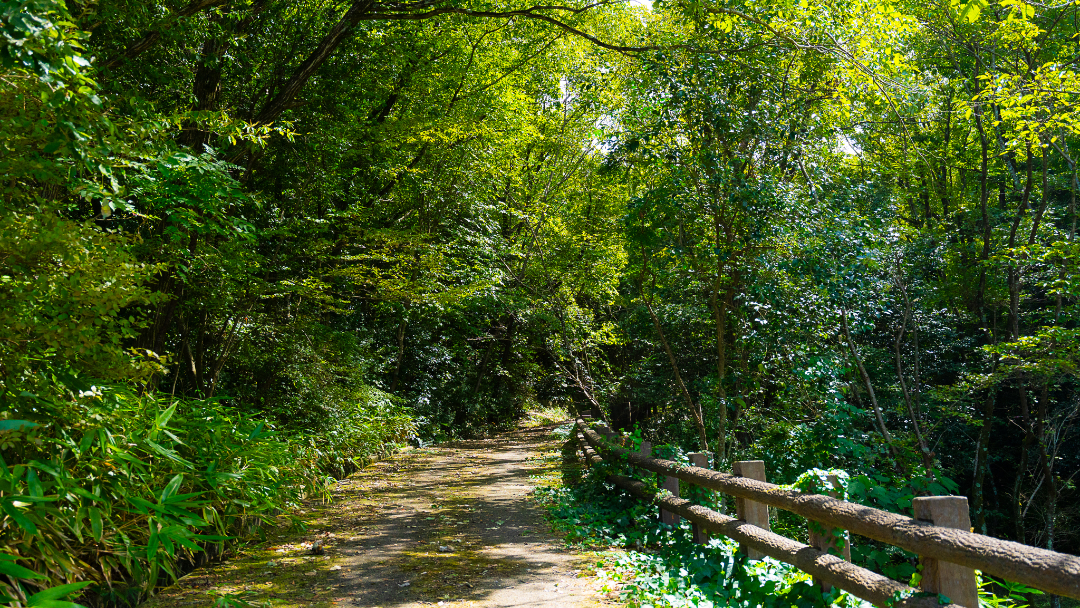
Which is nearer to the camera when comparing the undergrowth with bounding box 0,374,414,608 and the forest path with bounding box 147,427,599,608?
the undergrowth with bounding box 0,374,414,608

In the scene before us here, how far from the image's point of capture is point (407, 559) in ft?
18.9

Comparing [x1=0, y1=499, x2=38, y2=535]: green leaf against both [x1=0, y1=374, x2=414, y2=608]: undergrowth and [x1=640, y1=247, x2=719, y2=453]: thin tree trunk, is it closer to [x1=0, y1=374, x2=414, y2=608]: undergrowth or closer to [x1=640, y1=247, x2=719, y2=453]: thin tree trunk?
[x1=0, y1=374, x2=414, y2=608]: undergrowth

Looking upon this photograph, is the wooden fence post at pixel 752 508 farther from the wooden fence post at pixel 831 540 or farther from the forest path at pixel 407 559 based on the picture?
the forest path at pixel 407 559

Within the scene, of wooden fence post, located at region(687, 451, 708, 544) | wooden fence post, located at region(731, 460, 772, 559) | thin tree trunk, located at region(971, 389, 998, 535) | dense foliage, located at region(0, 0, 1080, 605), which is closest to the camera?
dense foliage, located at region(0, 0, 1080, 605)

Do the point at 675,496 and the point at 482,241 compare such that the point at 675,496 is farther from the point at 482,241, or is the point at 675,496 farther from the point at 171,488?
the point at 482,241

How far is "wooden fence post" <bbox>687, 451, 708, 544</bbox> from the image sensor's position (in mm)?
5695

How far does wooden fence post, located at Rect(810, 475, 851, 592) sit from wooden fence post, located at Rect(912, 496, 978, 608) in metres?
0.62

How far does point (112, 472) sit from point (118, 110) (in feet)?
11.2

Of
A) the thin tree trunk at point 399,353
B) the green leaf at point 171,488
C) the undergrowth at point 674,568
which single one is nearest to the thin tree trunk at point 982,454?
the undergrowth at point 674,568

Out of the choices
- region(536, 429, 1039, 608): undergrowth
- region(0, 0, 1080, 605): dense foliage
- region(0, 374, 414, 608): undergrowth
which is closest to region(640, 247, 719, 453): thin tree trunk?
region(0, 0, 1080, 605): dense foliage

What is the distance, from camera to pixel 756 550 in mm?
4676

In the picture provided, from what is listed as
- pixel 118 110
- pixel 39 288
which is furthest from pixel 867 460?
pixel 118 110

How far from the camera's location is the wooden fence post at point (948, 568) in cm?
309

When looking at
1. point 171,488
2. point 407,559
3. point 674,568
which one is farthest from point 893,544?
point 171,488
